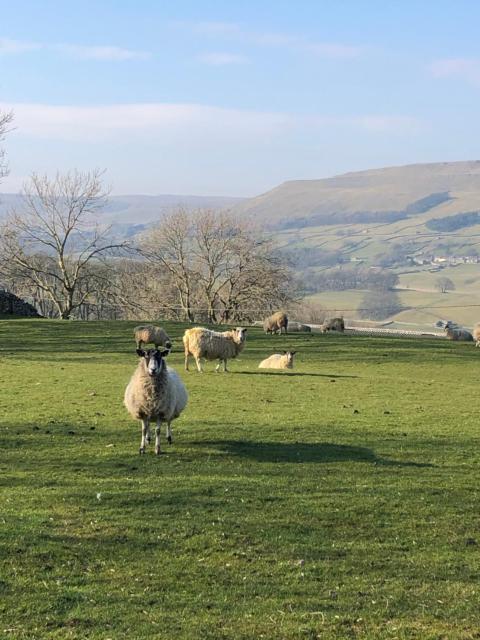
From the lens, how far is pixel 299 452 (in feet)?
48.3

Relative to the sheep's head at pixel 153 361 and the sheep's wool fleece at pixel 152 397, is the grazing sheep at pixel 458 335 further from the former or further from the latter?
the sheep's head at pixel 153 361

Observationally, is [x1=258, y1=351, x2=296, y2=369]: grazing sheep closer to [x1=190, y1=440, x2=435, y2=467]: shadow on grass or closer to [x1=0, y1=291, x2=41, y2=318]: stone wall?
[x1=190, y1=440, x2=435, y2=467]: shadow on grass

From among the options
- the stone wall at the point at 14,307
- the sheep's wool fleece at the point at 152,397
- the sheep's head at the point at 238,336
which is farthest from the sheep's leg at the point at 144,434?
the stone wall at the point at 14,307

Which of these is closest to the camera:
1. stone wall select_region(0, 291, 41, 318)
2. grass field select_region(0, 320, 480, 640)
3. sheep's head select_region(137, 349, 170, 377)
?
grass field select_region(0, 320, 480, 640)

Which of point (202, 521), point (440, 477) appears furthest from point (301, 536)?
point (440, 477)

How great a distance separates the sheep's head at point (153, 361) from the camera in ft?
47.5

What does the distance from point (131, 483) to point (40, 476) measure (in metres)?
1.61

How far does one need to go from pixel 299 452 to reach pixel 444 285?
153m

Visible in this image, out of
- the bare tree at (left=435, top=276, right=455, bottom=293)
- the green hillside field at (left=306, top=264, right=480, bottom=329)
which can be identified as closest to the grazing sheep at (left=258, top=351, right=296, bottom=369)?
the green hillside field at (left=306, top=264, right=480, bottom=329)

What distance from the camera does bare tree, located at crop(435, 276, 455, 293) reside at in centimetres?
15912

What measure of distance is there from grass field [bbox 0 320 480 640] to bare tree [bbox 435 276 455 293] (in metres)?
142

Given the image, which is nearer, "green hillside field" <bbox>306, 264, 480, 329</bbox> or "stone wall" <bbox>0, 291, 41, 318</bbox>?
"stone wall" <bbox>0, 291, 41, 318</bbox>

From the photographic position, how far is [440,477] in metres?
13.3

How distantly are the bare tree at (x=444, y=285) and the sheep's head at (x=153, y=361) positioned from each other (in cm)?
14675
